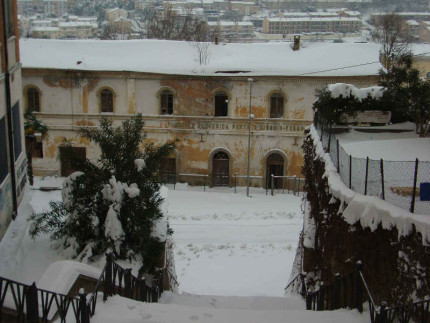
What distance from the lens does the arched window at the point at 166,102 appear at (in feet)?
100

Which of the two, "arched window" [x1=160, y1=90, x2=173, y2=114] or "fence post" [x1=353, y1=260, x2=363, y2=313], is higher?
"arched window" [x1=160, y1=90, x2=173, y2=114]

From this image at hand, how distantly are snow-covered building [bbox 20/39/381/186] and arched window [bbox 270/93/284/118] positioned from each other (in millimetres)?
59

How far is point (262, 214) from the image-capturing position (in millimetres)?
25109

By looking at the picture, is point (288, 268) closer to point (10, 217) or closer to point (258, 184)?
point (10, 217)

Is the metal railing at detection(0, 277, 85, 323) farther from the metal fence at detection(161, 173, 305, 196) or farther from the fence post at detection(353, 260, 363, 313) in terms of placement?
the metal fence at detection(161, 173, 305, 196)

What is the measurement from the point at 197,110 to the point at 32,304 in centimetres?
2343

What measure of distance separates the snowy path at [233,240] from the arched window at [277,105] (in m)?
4.99

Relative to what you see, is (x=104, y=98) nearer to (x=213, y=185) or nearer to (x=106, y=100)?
(x=106, y=100)

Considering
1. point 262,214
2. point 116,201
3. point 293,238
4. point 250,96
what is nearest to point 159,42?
point 250,96

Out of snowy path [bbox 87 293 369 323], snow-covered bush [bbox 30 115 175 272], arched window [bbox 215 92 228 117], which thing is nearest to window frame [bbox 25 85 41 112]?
arched window [bbox 215 92 228 117]

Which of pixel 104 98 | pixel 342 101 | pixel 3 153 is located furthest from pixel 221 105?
pixel 3 153

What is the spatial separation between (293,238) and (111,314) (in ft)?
47.7

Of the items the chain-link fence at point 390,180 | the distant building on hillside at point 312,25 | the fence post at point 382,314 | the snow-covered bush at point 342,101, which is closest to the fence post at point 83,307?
the fence post at point 382,314

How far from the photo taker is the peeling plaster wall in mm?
30078
